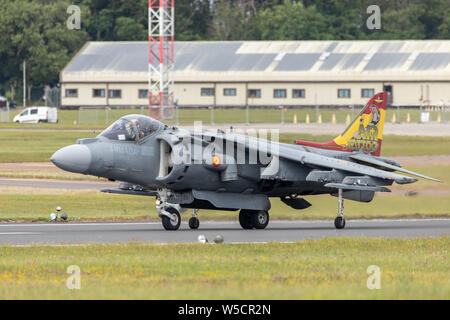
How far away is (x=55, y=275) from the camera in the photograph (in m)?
14.7

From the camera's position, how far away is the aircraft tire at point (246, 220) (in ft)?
81.4

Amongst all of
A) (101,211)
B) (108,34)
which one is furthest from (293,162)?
(108,34)

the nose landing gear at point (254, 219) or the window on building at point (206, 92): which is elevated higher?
the window on building at point (206, 92)

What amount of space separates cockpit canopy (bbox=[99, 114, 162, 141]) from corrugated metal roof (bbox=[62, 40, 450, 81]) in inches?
2508

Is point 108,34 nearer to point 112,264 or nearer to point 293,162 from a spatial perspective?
point 293,162

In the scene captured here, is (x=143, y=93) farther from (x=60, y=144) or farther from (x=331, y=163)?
(x=331, y=163)

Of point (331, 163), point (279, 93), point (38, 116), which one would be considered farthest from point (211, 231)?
point (279, 93)

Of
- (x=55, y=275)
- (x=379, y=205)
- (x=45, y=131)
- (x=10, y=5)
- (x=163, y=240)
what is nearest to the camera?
(x=55, y=275)

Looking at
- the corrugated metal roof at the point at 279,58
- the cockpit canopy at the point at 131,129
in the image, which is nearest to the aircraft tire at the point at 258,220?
the cockpit canopy at the point at 131,129

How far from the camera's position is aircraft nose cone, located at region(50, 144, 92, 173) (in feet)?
73.0

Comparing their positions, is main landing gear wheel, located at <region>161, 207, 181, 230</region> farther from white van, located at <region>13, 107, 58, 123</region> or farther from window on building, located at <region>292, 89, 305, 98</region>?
window on building, located at <region>292, 89, 305, 98</region>

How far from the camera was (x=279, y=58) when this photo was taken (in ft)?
295

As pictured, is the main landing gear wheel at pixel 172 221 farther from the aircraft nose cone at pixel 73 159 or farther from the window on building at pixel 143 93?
the window on building at pixel 143 93
